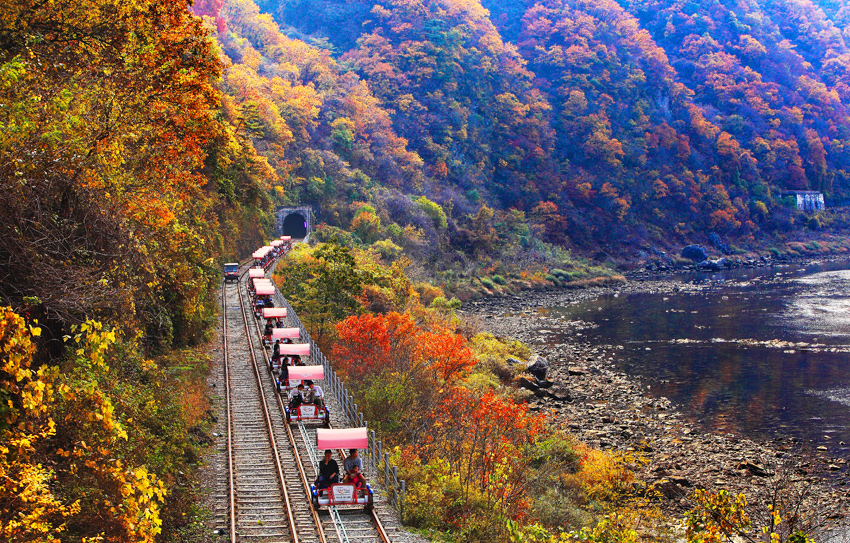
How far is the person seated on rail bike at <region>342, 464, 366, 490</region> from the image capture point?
1502 cm

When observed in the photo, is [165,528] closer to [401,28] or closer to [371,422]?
[371,422]

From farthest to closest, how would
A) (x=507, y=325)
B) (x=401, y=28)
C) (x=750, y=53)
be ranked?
1. (x=750, y=53)
2. (x=401, y=28)
3. (x=507, y=325)

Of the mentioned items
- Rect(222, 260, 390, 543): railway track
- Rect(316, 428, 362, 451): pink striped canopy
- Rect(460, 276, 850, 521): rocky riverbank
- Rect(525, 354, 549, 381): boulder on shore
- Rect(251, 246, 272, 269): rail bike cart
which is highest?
Rect(251, 246, 272, 269): rail bike cart

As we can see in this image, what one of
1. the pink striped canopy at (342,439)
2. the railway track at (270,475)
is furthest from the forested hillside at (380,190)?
the pink striped canopy at (342,439)

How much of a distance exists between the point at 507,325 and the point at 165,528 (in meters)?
43.7

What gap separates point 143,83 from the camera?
1664 cm

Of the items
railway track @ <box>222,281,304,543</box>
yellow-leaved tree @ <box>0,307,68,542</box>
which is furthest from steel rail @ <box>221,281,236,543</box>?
yellow-leaved tree @ <box>0,307,68,542</box>

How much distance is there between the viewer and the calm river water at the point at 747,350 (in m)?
30.7

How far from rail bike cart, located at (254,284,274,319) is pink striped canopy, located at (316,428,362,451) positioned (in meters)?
19.0

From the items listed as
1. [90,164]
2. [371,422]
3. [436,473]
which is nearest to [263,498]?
[436,473]

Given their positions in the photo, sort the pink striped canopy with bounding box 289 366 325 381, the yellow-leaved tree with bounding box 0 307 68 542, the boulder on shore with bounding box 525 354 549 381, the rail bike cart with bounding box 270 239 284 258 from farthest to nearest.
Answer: the rail bike cart with bounding box 270 239 284 258 < the boulder on shore with bounding box 525 354 549 381 < the pink striped canopy with bounding box 289 366 325 381 < the yellow-leaved tree with bounding box 0 307 68 542

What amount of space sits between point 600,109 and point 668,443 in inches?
3635

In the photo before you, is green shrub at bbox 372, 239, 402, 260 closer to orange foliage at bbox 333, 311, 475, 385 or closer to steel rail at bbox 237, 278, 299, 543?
steel rail at bbox 237, 278, 299, 543

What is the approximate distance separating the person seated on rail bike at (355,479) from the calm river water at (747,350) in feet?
68.1
